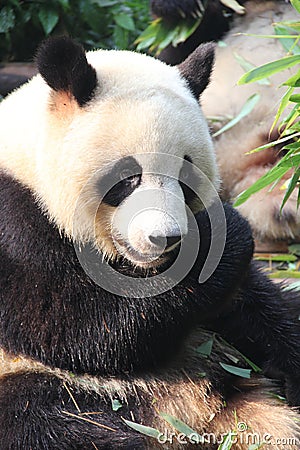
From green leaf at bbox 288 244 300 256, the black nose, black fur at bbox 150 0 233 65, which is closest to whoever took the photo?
the black nose

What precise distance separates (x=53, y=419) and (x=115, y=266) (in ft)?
2.00

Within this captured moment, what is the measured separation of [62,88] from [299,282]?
5.20ft

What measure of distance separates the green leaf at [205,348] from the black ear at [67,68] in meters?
1.11

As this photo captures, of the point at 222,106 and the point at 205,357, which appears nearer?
the point at 205,357

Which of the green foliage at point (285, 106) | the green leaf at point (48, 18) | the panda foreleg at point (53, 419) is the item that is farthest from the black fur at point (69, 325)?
the green leaf at point (48, 18)

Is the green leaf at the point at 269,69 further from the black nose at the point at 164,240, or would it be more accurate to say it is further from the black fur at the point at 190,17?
the black fur at the point at 190,17

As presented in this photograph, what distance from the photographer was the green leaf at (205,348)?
10.4ft

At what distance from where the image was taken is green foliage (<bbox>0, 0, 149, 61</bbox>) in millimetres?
6148

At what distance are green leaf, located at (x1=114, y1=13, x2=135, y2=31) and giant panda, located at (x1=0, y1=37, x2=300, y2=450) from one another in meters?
3.23

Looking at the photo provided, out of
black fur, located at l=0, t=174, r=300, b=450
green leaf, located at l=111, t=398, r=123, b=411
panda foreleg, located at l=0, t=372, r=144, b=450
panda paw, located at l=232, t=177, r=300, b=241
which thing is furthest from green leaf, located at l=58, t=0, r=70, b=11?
green leaf, located at l=111, t=398, r=123, b=411

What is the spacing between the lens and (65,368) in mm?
2992

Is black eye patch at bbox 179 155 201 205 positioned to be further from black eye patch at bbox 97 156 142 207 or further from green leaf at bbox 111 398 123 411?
green leaf at bbox 111 398 123 411

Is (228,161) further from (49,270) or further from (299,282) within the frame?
(49,270)

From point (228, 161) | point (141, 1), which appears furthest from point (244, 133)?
point (141, 1)
